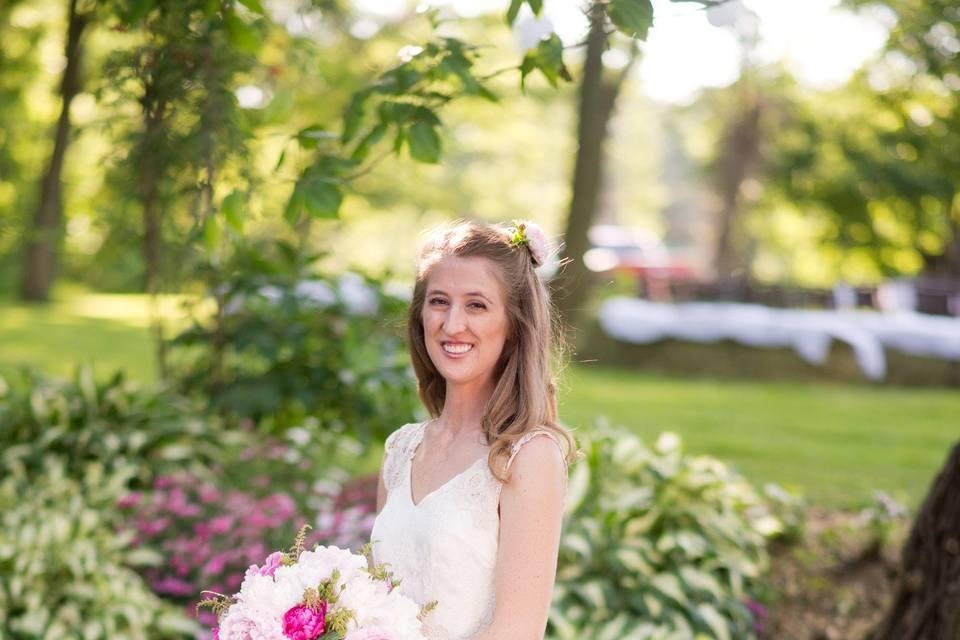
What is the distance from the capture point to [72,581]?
381 cm

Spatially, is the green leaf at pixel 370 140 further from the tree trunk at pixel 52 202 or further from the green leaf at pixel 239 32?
the tree trunk at pixel 52 202

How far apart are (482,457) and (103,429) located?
3.44m

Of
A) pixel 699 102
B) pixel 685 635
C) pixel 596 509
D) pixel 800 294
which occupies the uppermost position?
pixel 699 102

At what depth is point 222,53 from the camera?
3.73 metres

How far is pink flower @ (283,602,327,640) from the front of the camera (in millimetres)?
1705

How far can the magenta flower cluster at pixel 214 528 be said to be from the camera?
416cm

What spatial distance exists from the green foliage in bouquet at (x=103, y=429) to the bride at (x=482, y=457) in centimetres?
290

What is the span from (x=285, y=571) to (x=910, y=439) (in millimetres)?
6764

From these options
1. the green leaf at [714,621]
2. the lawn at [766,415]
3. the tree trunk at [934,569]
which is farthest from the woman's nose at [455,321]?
the lawn at [766,415]

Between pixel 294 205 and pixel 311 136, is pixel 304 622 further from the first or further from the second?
pixel 311 136

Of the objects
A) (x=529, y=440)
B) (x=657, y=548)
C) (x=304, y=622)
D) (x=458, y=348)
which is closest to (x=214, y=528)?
(x=657, y=548)

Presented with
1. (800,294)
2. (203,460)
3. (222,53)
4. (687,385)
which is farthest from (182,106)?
(800,294)

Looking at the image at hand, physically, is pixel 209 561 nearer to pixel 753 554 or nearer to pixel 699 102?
pixel 753 554

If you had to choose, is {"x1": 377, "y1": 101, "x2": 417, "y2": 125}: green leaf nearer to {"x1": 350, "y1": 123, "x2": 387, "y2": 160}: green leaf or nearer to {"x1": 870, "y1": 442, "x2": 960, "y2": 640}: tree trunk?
{"x1": 350, "y1": 123, "x2": 387, "y2": 160}: green leaf
